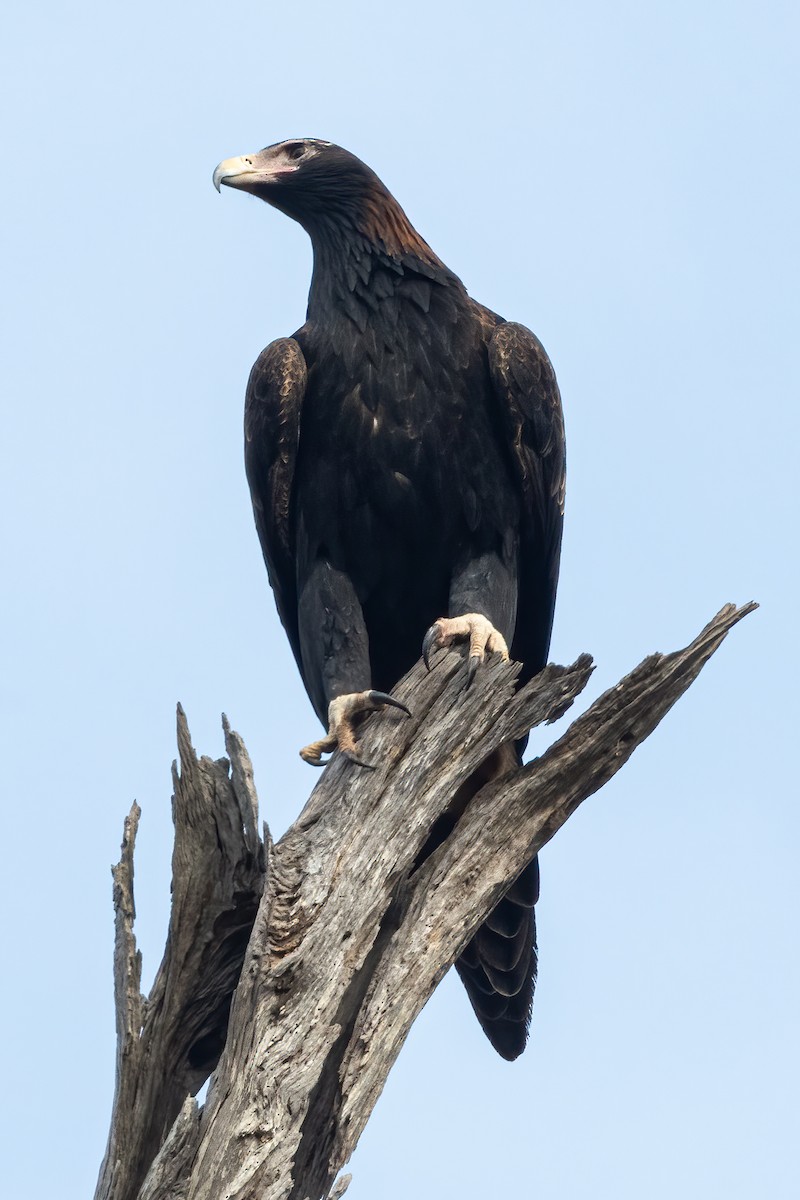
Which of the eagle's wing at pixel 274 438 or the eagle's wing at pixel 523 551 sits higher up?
the eagle's wing at pixel 274 438

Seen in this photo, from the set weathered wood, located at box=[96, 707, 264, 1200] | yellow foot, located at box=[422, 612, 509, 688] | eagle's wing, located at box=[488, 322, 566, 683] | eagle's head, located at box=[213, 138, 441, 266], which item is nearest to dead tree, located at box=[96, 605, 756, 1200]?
weathered wood, located at box=[96, 707, 264, 1200]

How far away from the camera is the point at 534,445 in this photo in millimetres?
7352

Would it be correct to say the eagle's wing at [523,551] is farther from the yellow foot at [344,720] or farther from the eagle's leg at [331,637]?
the yellow foot at [344,720]

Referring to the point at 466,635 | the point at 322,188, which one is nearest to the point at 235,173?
the point at 322,188

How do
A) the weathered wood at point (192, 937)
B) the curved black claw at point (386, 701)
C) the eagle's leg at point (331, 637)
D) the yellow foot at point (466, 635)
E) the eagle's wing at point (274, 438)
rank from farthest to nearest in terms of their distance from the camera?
the eagle's wing at point (274, 438), the eagle's leg at point (331, 637), the yellow foot at point (466, 635), the curved black claw at point (386, 701), the weathered wood at point (192, 937)

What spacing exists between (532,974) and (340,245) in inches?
140

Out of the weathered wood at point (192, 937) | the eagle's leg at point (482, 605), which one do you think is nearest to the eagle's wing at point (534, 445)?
the eagle's leg at point (482, 605)

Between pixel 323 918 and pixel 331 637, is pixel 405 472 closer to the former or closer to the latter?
pixel 331 637

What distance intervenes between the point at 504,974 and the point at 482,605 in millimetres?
1637

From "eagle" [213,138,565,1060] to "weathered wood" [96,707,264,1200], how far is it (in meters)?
1.45

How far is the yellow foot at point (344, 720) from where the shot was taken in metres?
6.10

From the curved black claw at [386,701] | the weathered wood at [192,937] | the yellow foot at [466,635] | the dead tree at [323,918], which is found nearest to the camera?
the dead tree at [323,918]

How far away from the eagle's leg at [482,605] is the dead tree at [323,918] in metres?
0.40

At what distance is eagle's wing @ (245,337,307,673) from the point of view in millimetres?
7238
